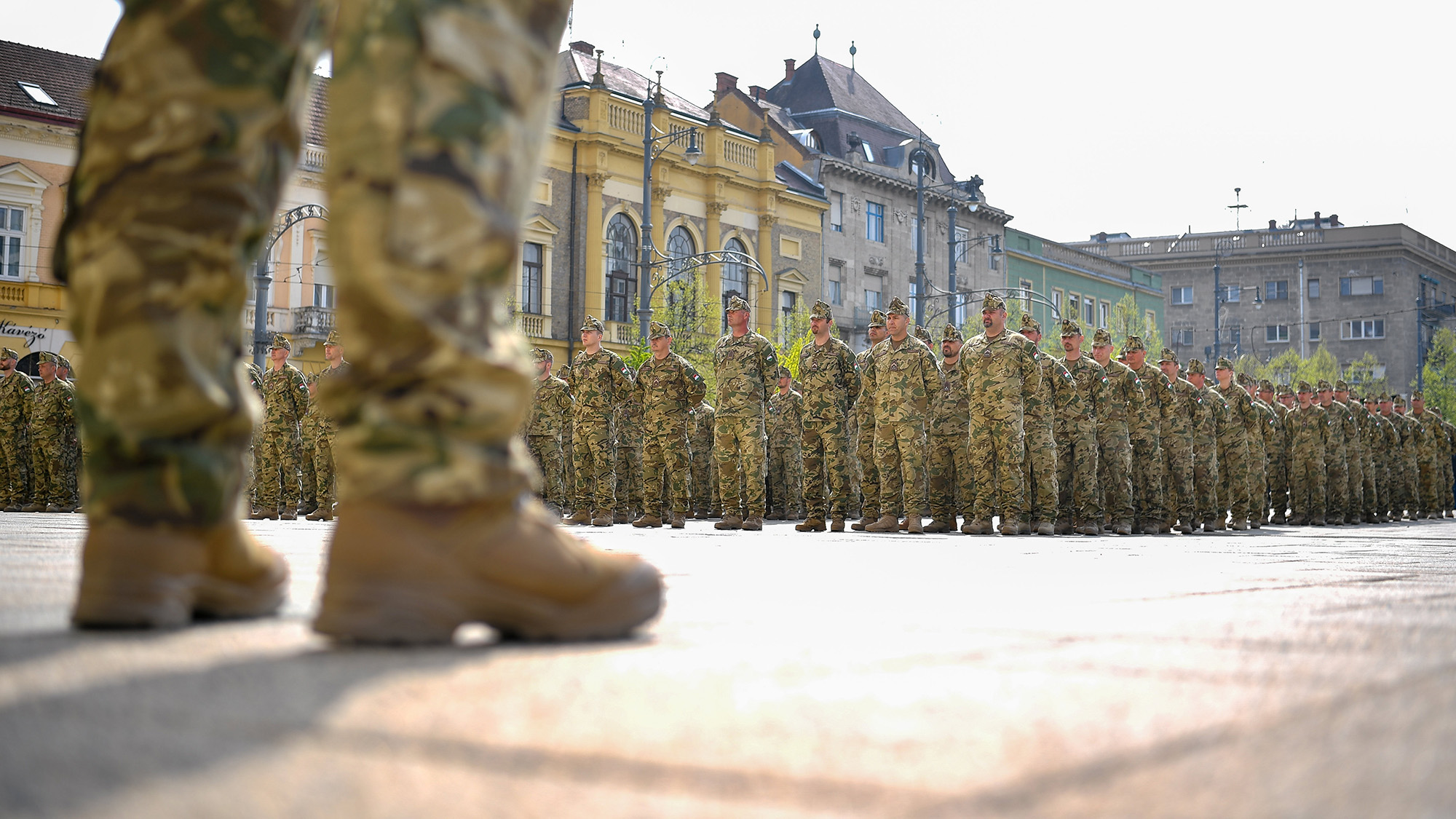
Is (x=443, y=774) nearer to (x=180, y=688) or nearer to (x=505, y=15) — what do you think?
(x=180, y=688)

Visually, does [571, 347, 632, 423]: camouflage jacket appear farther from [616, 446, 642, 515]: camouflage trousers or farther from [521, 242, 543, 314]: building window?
[521, 242, 543, 314]: building window

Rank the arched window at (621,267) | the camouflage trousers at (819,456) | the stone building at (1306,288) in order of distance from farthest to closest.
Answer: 1. the stone building at (1306,288)
2. the arched window at (621,267)
3. the camouflage trousers at (819,456)

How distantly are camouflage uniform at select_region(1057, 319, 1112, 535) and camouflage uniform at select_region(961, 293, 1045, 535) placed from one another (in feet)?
2.16

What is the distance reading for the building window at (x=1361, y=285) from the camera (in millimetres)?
79375

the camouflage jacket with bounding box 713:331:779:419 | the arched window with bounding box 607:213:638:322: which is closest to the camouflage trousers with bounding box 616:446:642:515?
the camouflage jacket with bounding box 713:331:779:419

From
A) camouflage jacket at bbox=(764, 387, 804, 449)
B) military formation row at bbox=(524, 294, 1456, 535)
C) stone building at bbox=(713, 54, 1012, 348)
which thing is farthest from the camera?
stone building at bbox=(713, 54, 1012, 348)

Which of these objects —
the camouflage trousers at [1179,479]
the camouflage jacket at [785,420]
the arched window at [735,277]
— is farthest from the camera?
the arched window at [735,277]

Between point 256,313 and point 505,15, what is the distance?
79.7 feet

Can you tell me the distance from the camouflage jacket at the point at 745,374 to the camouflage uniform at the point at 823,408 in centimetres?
38

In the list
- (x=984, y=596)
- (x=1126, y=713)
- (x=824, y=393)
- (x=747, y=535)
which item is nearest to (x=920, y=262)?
(x=824, y=393)

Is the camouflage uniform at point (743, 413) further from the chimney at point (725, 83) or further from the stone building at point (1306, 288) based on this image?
the stone building at point (1306, 288)

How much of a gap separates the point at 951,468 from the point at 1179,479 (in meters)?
2.80

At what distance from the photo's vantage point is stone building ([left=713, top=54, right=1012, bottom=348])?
1914 inches

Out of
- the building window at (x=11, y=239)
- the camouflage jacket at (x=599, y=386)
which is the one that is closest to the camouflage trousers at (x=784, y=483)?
the camouflage jacket at (x=599, y=386)
